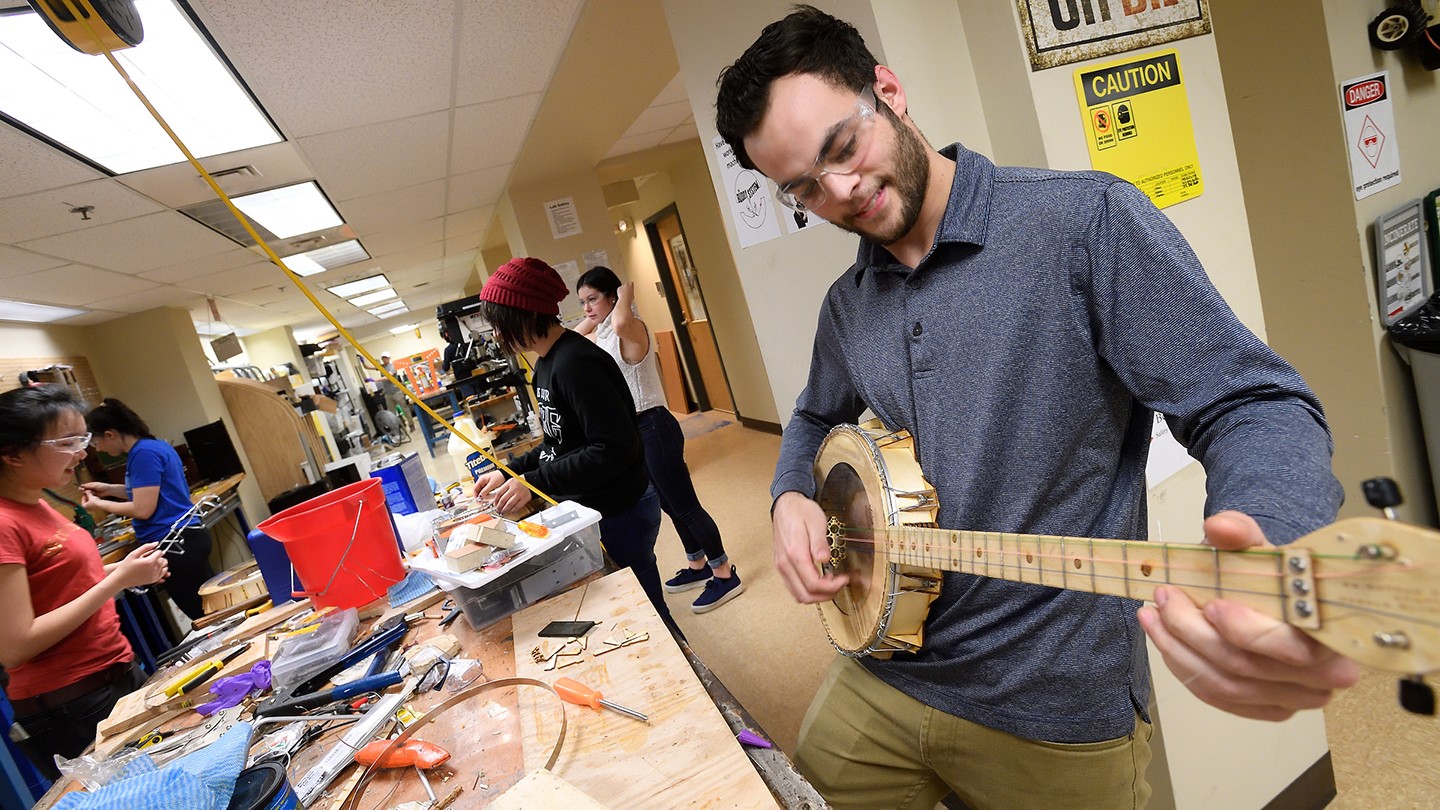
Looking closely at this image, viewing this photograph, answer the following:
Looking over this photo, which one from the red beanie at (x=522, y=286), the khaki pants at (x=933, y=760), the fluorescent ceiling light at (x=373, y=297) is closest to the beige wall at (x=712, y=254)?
the red beanie at (x=522, y=286)

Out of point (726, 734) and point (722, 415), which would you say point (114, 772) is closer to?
point (726, 734)

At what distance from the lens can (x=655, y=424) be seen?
129 inches

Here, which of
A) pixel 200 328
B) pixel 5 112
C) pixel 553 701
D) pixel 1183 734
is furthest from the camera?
pixel 200 328

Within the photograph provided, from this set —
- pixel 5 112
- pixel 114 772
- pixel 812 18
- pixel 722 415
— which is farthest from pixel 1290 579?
pixel 722 415

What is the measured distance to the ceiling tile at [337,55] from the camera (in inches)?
82.7

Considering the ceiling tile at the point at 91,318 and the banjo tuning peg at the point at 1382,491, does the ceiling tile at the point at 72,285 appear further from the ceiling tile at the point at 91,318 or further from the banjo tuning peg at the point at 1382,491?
the banjo tuning peg at the point at 1382,491

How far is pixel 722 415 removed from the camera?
8008 millimetres

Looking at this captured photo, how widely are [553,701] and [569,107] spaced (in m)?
3.67

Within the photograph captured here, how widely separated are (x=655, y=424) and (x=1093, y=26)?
2.47m

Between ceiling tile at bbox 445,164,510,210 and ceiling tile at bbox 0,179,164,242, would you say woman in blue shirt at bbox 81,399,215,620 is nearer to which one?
ceiling tile at bbox 0,179,164,242

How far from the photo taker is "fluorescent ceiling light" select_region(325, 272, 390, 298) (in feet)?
26.0

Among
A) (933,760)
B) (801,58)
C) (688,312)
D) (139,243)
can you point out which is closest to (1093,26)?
(801,58)

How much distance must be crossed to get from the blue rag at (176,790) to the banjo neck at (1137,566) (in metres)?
1.03

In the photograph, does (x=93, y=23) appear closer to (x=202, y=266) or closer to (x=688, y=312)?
(x=202, y=266)
